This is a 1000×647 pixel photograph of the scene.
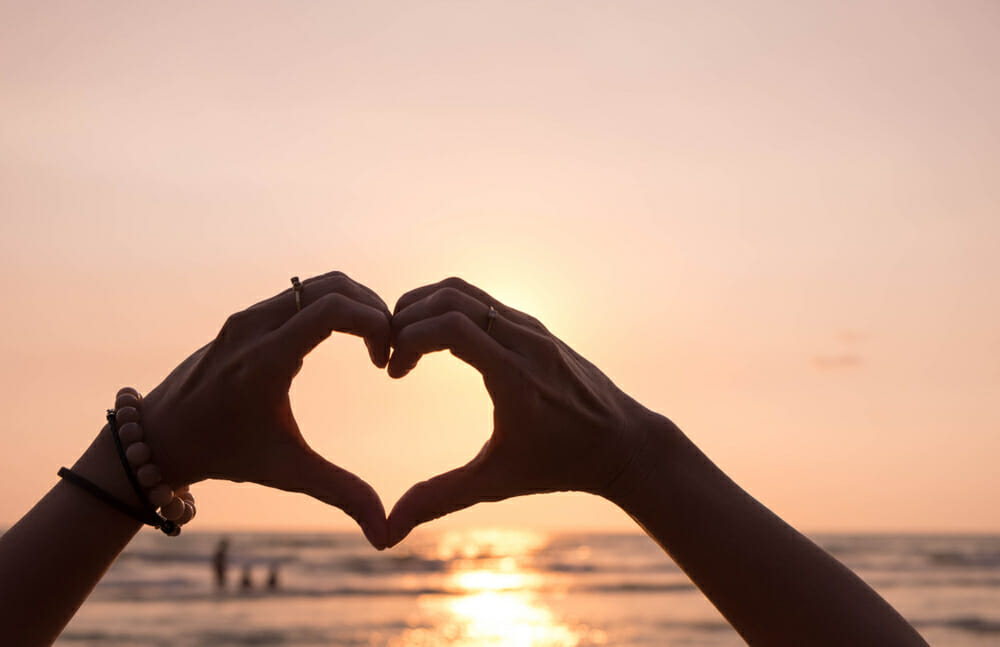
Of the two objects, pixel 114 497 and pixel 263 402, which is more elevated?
pixel 263 402

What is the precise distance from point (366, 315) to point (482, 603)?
29.4 m

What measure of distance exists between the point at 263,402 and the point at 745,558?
918 millimetres

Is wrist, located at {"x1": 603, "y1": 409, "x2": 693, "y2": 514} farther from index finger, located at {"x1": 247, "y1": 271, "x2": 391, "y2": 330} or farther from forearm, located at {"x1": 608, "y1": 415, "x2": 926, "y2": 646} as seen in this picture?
index finger, located at {"x1": 247, "y1": 271, "x2": 391, "y2": 330}

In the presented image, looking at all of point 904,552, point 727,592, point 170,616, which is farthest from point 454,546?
point 727,592

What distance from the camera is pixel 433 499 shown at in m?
1.69

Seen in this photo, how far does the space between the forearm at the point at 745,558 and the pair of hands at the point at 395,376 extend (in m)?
0.07

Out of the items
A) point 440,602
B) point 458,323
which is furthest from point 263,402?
point 440,602

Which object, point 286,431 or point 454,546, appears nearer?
point 286,431

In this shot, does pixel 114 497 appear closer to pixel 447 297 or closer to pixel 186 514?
pixel 186 514

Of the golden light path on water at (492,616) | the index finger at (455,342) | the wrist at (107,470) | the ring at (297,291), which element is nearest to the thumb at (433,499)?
the index finger at (455,342)

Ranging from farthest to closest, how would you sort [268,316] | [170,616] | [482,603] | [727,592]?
[482,603] < [170,616] < [727,592] < [268,316]

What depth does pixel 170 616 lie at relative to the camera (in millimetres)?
23766

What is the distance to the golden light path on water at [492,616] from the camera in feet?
65.8

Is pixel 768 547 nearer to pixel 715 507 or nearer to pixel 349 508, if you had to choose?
pixel 715 507
